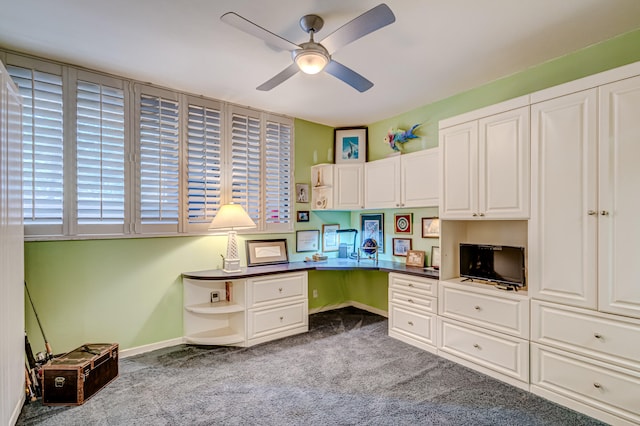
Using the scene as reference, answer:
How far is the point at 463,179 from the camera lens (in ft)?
9.59

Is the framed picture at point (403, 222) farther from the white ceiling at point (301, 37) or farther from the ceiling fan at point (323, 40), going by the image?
the ceiling fan at point (323, 40)

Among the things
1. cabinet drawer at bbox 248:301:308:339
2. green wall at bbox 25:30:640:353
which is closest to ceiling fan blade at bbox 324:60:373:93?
green wall at bbox 25:30:640:353

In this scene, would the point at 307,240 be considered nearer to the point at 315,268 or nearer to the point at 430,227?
the point at 315,268

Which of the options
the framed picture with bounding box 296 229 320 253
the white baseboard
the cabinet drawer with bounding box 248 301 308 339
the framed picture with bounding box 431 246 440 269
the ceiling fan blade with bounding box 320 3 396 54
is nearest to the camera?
the ceiling fan blade with bounding box 320 3 396 54

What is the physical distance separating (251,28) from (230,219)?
201 centimetres

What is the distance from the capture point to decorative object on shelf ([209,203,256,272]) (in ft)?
11.1

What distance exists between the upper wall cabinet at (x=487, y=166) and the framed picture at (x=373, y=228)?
1.35 metres

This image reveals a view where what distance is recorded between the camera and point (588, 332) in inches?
84.9

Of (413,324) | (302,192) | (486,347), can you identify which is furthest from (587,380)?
(302,192)

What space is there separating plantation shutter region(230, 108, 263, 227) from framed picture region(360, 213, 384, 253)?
5.15ft

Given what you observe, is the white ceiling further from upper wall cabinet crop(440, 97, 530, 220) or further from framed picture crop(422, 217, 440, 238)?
framed picture crop(422, 217, 440, 238)

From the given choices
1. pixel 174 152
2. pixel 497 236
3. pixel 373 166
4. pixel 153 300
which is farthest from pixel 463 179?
pixel 153 300

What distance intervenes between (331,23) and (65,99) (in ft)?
8.08

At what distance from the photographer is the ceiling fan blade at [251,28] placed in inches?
67.5
